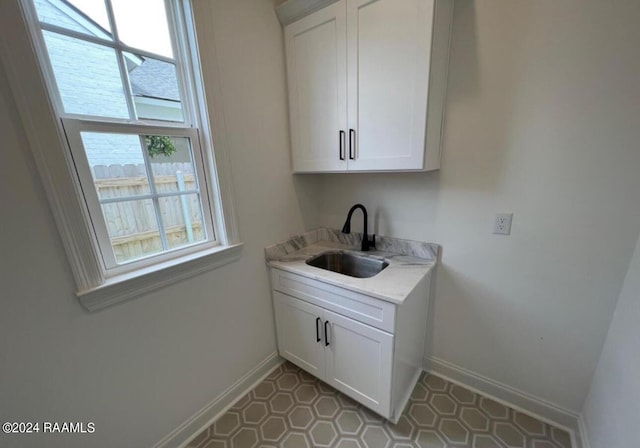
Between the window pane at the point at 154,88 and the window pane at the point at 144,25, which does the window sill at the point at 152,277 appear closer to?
the window pane at the point at 154,88

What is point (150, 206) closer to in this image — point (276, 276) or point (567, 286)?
point (276, 276)

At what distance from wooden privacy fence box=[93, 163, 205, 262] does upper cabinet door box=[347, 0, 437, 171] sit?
3.14 feet

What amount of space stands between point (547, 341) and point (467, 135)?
46.2 inches

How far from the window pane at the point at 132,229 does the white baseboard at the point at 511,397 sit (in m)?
1.87

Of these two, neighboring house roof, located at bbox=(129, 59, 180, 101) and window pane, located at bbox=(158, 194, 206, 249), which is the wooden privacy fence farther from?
neighboring house roof, located at bbox=(129, 59, 180, 101)

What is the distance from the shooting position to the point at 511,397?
5.00ft

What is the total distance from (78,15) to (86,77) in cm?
22

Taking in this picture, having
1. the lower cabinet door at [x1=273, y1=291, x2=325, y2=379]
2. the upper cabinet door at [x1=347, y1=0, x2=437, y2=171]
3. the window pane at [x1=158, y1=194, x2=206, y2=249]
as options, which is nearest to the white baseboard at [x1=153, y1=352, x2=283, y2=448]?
the lower cabinet door at [x1=273, y1=291, x2=325, y2=379]

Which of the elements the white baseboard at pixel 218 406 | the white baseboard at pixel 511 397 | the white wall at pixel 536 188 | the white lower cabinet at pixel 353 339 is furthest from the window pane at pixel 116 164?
the white baseboard at pixel 511 397

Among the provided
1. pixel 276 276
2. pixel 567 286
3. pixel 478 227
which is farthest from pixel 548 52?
pixel 276 276

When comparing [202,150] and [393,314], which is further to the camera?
Answer: [202,150]

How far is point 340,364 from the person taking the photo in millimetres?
1523

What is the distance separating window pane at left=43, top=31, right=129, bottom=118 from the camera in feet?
3.06

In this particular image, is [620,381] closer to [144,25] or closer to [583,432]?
[583,432]
